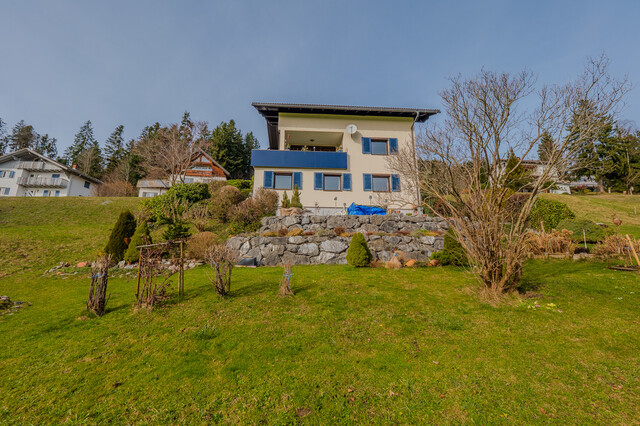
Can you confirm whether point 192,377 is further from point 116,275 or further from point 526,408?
point 116,275

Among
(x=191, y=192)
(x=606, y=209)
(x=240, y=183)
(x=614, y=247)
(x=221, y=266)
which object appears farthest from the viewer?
(x=240, y=183)

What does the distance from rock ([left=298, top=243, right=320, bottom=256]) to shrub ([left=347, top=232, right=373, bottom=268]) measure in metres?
1.95

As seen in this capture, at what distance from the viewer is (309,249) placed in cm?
1251

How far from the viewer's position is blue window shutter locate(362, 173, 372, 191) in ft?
66.6

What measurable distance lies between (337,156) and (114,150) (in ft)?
169

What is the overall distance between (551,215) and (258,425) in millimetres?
20511

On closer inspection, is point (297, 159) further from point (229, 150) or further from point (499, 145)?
point (229, 150)

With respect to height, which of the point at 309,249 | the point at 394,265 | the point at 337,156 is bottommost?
the point at 394,265

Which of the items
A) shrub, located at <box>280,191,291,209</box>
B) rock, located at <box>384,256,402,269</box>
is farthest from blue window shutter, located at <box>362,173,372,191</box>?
rock, located at <box>384,256,402,269</box>

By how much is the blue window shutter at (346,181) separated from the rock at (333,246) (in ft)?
27.4

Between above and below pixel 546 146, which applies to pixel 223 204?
below

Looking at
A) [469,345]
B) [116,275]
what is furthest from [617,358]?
[116,275]

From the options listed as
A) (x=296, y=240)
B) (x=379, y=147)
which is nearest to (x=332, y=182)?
(x=379, y=147)

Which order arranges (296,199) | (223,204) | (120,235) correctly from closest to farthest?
1. (120,235)
2. (223,204)
3. (296,199)
